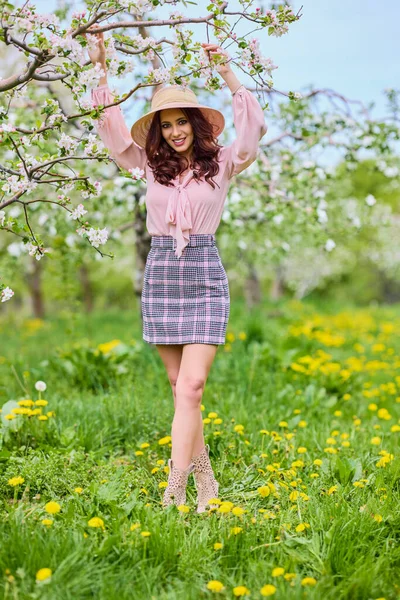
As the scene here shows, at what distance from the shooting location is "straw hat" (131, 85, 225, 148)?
3066mm

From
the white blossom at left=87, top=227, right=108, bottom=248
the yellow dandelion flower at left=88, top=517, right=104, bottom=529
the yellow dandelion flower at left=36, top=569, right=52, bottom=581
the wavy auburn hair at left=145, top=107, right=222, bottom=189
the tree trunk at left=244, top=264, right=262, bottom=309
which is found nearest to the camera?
the yellow dandelion flower at left=36, top=569, right=52, bottom=581

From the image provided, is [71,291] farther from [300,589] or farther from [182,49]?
[300,589]

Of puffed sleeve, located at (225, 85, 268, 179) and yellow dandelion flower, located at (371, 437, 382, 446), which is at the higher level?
puffed sleeve, located at (225, 85, 268, 179)

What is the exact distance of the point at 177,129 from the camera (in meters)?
3.14

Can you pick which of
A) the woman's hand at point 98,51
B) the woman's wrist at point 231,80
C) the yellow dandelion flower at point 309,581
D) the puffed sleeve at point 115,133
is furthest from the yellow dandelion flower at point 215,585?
the woman's hand at point 98,51

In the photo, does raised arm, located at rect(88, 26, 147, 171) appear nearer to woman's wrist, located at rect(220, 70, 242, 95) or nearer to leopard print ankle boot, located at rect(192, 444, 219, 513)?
woman's wrist, located at rect(220, 70, 242, 95)

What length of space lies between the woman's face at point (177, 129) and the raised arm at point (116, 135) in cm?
23

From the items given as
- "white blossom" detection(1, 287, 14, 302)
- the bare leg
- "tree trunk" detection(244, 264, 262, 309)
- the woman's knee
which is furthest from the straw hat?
"tree trunk" detection(244, 264, 262, 309)

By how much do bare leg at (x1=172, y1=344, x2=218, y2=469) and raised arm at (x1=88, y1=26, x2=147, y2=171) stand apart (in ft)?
3.51

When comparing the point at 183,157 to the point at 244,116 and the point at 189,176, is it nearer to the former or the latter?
the point at 189,176

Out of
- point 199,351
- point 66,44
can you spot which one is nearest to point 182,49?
point 66,44

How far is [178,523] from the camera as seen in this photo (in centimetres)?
270

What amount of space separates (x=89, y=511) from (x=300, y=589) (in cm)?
107

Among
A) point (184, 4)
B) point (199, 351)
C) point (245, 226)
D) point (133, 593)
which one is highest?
point (184, 4)
